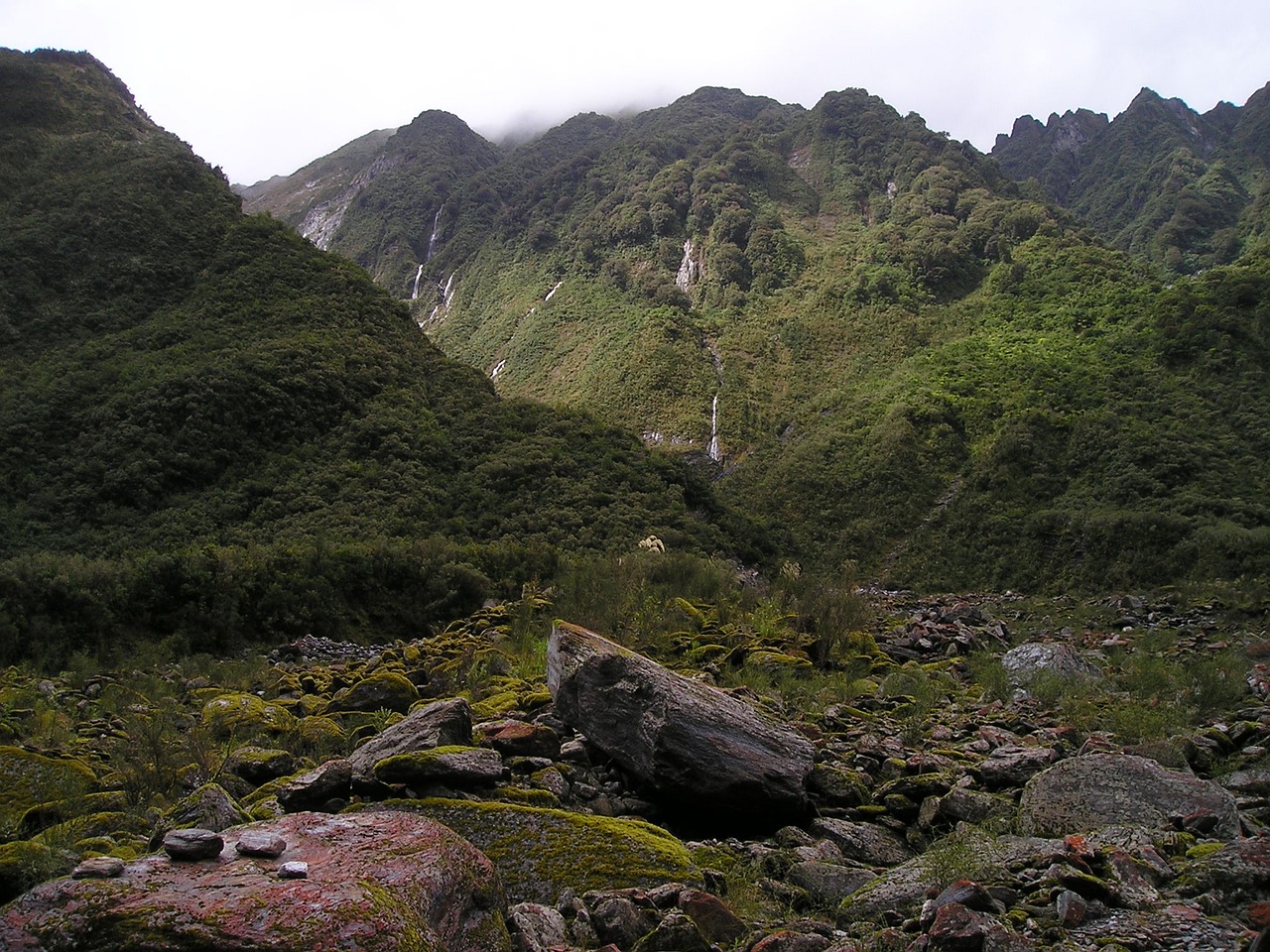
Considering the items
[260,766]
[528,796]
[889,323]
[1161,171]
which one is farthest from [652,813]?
[1161,171]

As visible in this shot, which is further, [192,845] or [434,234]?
[434,234]

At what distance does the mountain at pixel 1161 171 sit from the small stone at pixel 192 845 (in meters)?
96.3

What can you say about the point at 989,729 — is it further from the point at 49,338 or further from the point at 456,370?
the point at 49,338

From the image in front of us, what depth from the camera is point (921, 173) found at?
88500mm

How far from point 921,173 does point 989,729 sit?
91539mm

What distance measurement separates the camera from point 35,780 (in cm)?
606

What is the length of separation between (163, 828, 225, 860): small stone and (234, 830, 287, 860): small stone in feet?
0.32

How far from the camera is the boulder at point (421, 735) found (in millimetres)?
5727

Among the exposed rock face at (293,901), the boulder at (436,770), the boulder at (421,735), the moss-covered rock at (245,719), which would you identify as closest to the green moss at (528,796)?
the boulder at (436,770)

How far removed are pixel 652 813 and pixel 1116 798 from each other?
3165 mm

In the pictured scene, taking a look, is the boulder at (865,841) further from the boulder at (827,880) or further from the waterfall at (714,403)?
the waterfall at (714,403)

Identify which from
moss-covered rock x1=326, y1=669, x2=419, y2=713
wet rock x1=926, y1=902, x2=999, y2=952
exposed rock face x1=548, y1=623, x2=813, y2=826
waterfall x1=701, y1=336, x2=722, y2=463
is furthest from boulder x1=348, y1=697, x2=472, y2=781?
waterfall x1=701, y1=336, x2=722, y2=463

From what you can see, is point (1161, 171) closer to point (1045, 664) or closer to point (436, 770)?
point (1045, 664)

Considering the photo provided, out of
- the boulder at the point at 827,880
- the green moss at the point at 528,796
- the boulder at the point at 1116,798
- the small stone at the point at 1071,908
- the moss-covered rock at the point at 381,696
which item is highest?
the small stone at the point at 1071,908
